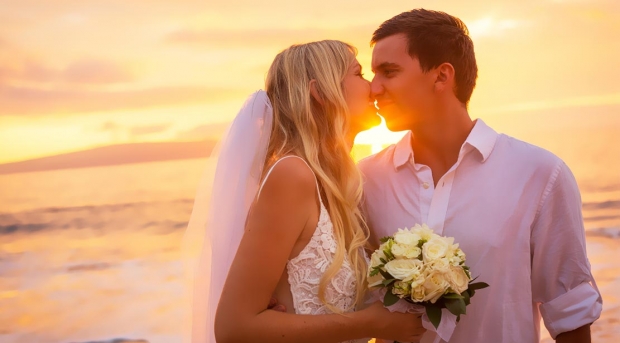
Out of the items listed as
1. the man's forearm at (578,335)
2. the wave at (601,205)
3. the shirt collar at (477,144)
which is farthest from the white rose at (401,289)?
the wave at (601,205)

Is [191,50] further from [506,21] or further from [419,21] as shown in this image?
[419,21]

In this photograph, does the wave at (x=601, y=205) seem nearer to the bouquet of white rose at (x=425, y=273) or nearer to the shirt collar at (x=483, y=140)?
the shirt collar at (x=483, y=140)

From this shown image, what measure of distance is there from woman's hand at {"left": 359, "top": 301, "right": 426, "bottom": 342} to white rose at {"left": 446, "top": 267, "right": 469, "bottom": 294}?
25cm

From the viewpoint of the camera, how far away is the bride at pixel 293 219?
2975mm

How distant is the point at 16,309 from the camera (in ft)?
35.7

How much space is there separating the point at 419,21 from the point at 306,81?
35.8 inches

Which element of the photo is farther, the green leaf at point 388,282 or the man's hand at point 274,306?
the man's hand at point 274,306

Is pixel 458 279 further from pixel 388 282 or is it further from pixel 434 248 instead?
pixel 388 282

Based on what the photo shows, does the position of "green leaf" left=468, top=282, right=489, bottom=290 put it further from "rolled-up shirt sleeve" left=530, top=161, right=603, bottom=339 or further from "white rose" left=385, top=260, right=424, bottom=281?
"rolled-up shirt sleeve" left=530, top=161, right=603, bottom=339

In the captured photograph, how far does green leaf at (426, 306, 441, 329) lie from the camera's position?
9.78 feet

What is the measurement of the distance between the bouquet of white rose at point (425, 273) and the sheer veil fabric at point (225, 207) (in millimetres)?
725

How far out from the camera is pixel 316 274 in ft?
10.6

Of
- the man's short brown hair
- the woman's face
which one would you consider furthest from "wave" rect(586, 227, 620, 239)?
the woman's face

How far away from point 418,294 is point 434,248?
0.22 m
